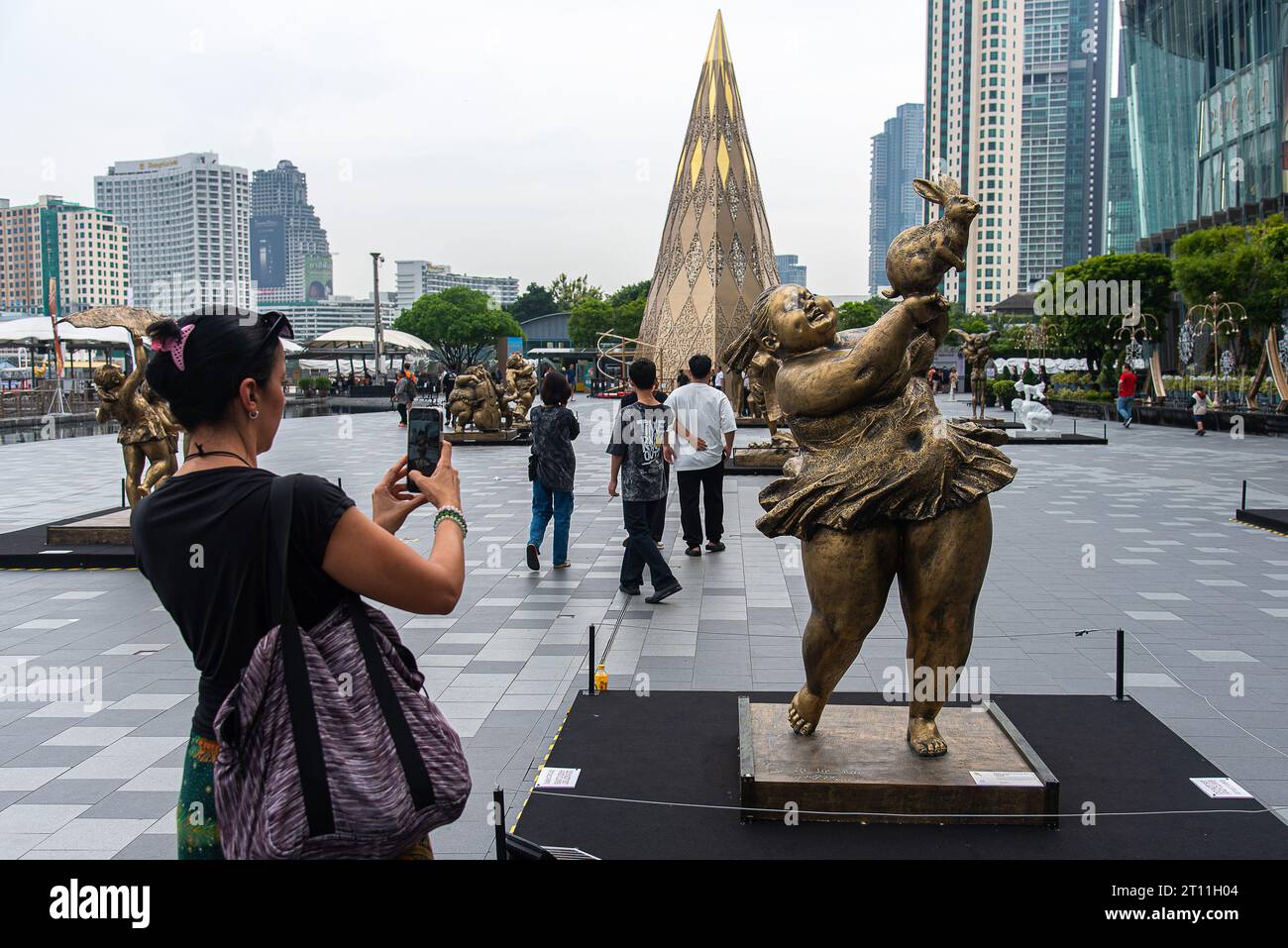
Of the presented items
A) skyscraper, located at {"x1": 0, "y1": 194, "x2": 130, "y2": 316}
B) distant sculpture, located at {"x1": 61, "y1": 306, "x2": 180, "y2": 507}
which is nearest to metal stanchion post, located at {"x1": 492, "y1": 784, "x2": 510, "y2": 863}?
distant sculpture, located at {"x1": 61, "y1": 306, "x2": 180, "y2": 507}

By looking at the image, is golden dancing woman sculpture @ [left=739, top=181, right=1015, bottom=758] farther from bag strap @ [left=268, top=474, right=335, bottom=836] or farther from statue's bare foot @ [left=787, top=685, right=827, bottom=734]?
bag strap @ [left=268, top=474, right=335, bottom=836]

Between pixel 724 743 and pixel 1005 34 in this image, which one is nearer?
pixel 724 743

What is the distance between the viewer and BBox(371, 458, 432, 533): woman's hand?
7.86 ft

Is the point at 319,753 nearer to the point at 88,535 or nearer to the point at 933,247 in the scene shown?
the point at 933,247

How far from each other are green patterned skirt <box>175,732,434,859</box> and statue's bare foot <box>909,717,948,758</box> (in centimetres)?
224

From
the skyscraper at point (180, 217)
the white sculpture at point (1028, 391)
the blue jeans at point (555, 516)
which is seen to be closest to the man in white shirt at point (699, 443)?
the blue jeans at point (555, 516)

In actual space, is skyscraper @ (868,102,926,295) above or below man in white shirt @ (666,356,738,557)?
above

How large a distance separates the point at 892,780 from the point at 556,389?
5347 mm

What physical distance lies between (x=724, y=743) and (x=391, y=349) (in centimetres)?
4983

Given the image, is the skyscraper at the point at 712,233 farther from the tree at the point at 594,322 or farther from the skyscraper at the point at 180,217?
the tree at the point at 594,322

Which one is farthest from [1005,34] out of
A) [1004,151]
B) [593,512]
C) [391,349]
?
[593,512]

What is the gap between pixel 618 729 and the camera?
4445 mm

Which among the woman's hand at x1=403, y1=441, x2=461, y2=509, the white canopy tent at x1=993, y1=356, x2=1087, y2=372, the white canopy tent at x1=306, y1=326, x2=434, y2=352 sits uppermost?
the white canopy tent at x1=306, y1=326, x2=434, y2=352
